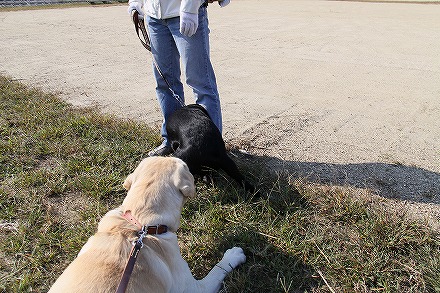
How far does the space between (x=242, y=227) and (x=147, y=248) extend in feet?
3.10

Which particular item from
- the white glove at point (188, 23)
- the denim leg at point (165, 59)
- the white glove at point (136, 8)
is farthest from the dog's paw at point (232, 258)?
the white glove at point (136, 8)

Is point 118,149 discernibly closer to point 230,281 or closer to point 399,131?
point 230,281

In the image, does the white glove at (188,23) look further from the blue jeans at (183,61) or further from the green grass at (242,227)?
the green grass at (242,227)

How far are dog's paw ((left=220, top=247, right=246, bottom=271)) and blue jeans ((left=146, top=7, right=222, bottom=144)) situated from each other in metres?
1.40

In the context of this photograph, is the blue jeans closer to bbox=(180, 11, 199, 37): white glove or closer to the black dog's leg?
bbox=(180, 11, 199, 37): white glove

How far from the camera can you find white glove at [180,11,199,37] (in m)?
2.93

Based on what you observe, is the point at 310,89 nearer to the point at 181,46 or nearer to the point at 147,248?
the point at 181,46

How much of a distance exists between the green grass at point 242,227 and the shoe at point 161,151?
114 millimetres

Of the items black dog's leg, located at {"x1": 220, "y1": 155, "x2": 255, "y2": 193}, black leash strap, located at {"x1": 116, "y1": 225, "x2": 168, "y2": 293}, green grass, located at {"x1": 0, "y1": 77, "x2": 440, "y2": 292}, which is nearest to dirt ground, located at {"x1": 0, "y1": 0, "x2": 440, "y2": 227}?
green grass, located at {"x1": 0, "y1": 77, "x2": 440, "y2": 292}

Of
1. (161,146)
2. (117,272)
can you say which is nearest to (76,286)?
(117,272)

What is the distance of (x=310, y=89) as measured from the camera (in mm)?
5793

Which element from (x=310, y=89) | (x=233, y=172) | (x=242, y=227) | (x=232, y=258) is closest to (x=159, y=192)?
(x=232, y=258)

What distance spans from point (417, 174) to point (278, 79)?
341 cm

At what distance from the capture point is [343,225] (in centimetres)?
267
